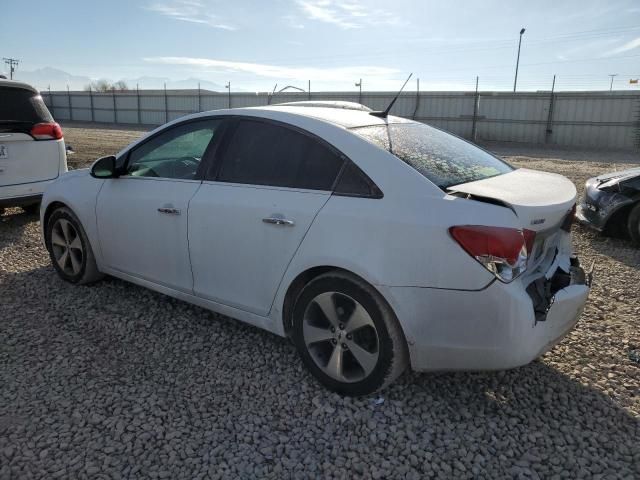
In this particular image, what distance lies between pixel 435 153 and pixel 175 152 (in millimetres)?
1925

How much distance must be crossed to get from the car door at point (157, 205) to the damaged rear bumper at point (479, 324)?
166 centimetres

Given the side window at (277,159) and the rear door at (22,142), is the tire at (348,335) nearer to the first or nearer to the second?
the side window at (277,159)

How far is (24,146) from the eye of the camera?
6219 mm

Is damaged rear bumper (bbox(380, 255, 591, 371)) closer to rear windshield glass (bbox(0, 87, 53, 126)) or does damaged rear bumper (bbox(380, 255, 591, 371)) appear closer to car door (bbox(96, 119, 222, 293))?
car door (bbox(96, 119, 222, 293))

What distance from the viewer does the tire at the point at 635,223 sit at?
19.6 feet

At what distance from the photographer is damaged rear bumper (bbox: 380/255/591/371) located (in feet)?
8.02

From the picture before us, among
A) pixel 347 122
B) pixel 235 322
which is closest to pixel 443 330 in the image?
pixel 347 122

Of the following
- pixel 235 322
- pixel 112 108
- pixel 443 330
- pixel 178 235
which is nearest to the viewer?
pixel 443 330

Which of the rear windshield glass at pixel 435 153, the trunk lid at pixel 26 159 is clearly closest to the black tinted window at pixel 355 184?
the rear windshield glass at pixel 435 153

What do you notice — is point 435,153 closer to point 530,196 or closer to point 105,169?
point 530,196

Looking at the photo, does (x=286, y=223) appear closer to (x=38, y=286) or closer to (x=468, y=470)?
(x=468, y=470)

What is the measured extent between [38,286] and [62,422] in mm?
2304

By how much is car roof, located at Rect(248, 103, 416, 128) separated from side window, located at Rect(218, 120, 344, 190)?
0.61ft

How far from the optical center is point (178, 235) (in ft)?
11.7
